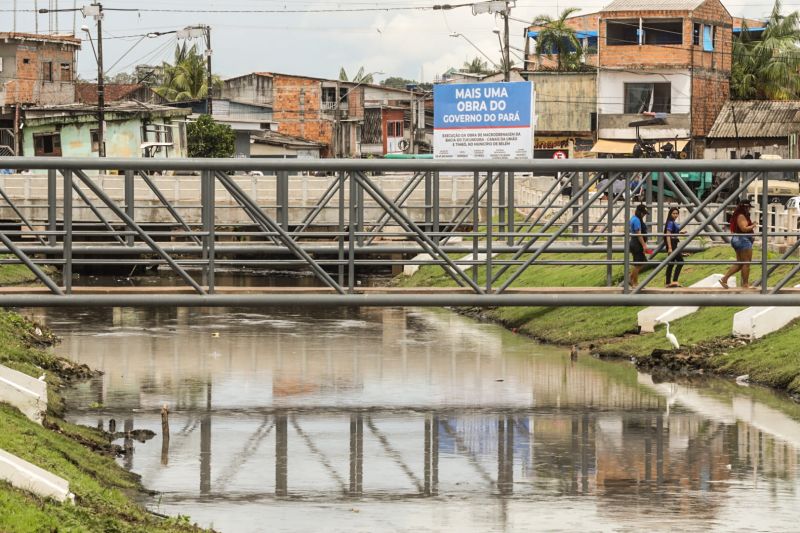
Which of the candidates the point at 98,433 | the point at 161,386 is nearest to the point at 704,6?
the point at 161,386

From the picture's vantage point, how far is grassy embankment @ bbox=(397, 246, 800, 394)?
3294cm

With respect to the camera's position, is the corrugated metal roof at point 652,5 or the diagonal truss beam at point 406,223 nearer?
the diagonal truss beam at point 406,223

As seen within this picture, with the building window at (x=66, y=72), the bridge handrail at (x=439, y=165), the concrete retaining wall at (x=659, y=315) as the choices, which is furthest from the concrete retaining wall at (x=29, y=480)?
the building window at (x=66, y=72)

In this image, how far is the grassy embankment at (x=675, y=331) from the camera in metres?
32.9

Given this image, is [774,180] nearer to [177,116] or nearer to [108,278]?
[108,278]

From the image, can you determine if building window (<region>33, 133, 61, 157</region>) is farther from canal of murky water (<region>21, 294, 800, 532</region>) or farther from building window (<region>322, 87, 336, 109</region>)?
canal of murky water (<region>21, 294, 800, 532</region>)

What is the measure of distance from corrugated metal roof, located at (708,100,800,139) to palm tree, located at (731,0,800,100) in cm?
428

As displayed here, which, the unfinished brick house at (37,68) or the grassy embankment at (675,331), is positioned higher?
the unfinished brick house at (37,68)

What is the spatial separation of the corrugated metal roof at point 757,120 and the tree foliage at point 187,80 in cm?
3956

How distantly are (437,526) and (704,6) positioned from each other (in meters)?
65.8

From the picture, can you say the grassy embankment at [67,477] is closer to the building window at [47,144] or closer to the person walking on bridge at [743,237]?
the person walking on bridge at [743,237]

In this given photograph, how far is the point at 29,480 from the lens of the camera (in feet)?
54.0

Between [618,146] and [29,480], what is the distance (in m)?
Answer: 68.1

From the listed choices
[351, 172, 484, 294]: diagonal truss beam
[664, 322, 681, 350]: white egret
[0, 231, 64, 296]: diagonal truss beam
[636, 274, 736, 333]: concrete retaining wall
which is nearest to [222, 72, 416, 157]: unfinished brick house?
[636, 274, 736, 333]: concrete retaining wall
